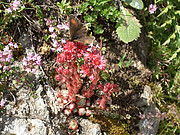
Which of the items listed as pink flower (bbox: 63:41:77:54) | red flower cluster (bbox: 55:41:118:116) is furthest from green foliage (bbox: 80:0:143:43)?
pink flower (bbox: 63:41:77:54)

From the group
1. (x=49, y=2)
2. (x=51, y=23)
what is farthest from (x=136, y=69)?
(x=49, y=2)

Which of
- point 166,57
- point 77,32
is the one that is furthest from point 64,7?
point 166,57

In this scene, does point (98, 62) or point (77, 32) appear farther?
point (98, 62)

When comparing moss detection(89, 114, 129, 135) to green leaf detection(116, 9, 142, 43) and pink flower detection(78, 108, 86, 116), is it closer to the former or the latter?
pink flower detection(78, 108, 86, 116)

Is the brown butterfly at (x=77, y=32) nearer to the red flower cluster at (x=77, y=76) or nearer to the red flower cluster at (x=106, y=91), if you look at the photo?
the red flower cluster at (x=77, y=76)

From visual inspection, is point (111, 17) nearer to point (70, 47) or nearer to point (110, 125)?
point (70, 47)

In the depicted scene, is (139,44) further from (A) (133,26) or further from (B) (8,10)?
(B) (8,10)
